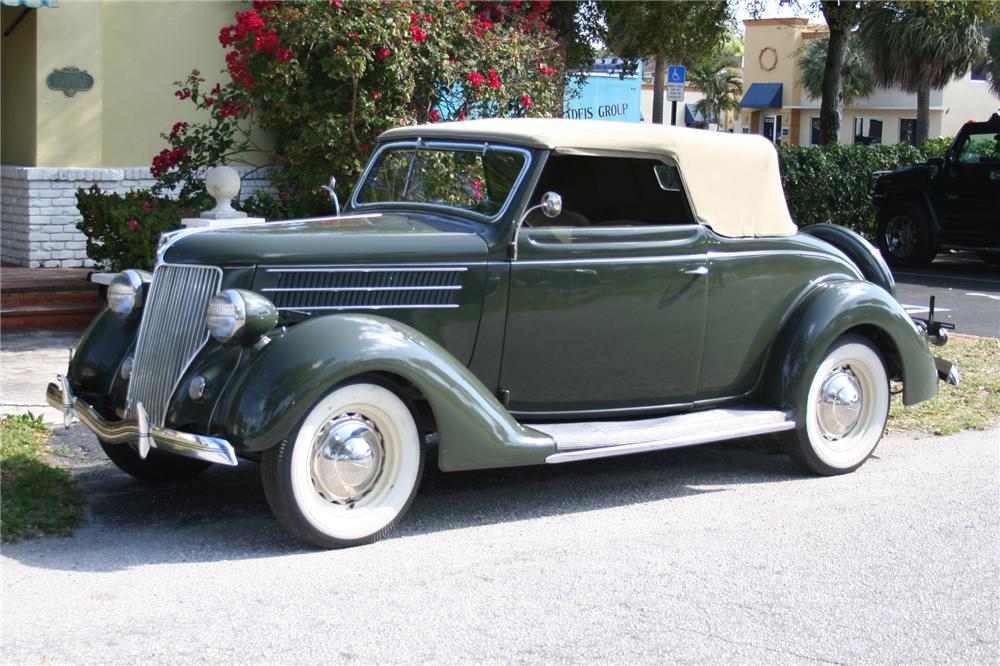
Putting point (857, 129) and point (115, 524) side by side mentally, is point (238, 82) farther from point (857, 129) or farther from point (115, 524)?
point (857, 129)

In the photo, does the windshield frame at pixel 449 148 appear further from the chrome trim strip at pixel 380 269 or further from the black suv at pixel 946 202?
the black suv at pixel 946 202

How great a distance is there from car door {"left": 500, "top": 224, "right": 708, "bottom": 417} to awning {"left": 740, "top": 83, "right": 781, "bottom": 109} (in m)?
41.2

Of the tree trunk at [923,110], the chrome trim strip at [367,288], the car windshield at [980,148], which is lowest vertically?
the chrome trim strip at [367,288]

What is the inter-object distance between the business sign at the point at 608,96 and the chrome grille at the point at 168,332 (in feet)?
45.5

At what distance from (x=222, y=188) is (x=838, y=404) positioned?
4837mm

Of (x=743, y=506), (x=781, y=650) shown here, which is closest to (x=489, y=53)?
(x=743, y=506)

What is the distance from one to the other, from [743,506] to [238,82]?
6.17 m

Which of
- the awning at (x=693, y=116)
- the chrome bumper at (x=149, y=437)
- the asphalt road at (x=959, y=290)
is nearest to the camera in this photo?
the chrome bumper at (x=149, y=437)

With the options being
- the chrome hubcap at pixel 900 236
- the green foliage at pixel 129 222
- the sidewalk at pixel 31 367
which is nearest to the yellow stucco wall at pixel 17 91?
the green foliage at pixel 129 222

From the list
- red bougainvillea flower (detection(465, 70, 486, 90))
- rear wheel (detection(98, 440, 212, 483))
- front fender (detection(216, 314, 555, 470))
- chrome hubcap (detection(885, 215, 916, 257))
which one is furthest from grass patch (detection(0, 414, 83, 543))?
chrome hubcap (detection(885, 215, 916, 257))

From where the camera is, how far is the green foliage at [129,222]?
9281 mm

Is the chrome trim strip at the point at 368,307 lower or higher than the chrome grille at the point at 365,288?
lower

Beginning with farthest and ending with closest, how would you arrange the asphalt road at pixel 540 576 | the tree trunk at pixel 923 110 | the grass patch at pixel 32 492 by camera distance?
the tree trunk at pixel 923 110 → the grass patch at pixel 32 492 → the asphalt road at pixel 540 576

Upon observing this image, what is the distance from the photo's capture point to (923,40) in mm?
30172
